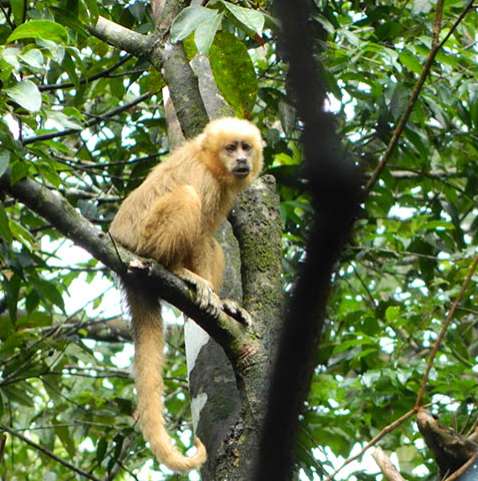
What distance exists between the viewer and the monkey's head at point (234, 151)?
5.39 metres

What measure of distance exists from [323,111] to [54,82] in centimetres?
471

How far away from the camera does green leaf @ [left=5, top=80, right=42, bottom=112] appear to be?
3.04 meters

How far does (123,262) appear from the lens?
3256 millimetres

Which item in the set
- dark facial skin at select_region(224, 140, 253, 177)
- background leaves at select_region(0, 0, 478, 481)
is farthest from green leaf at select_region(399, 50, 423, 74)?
dark facial skin at select_region(224, 140, 253, 177)

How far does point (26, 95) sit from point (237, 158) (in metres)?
2.57

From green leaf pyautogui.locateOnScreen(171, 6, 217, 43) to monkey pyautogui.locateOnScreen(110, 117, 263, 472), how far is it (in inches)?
52.0

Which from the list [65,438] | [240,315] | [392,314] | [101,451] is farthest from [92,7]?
[65,438]

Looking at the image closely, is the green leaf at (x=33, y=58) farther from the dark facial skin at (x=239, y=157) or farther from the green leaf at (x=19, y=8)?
the dark facial skin at (x=239, y=157)

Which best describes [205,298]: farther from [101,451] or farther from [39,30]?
[101,451]

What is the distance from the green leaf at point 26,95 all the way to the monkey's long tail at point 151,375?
1.51m

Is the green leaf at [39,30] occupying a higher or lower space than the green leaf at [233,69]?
lower

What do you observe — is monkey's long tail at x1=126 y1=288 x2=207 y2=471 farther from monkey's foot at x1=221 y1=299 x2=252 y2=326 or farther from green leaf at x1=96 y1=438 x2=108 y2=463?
green leaf at x1=96 y1=438 x2=108 y2=463

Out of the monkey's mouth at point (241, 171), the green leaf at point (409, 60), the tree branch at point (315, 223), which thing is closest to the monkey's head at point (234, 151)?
the monkey's mouth at point (241, 171)

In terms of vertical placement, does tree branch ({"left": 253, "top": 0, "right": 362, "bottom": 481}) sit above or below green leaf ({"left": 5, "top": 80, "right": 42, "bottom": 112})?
below
